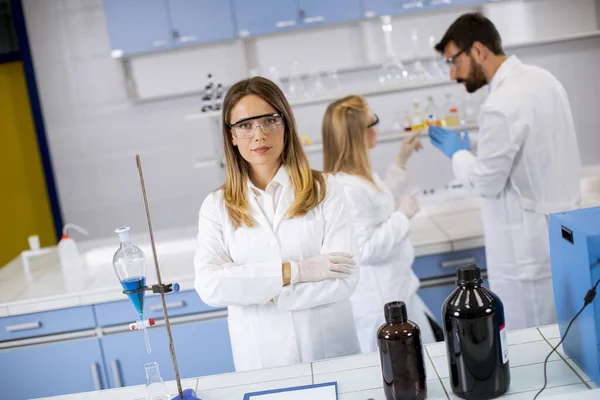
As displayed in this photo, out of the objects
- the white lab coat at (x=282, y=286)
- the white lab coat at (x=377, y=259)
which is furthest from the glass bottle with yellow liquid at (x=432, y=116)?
the white lab coat at (x=282, y=286)

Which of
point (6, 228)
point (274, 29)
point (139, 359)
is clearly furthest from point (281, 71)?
point (6, 228)

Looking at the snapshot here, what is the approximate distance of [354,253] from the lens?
2018 millimetres

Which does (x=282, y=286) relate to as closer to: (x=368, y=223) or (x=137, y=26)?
(x=368, y=223)

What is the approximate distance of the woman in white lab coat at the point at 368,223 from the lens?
8.38 feet

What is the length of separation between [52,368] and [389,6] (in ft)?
8.75

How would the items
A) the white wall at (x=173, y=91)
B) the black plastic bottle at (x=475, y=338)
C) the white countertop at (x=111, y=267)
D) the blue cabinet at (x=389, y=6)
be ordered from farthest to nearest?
the white wall at (x=173, y=91), the blue cabinet at (x=389, y=6), the white countertop at (x=111, y=267), the black plastic bottle at (x=475, y=338)

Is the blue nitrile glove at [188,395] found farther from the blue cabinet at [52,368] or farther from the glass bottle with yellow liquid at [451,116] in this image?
the glass bottle with yellow liquid at [451,116]

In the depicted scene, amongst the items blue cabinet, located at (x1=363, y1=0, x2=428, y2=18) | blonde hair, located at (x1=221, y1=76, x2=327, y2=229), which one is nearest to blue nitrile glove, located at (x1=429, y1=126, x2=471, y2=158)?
blue cabinet, located at (x1=363, y1=0, x2=428, y2=18)

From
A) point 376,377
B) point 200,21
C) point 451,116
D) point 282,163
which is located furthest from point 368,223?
point 200,21

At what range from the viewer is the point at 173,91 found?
4469 mm

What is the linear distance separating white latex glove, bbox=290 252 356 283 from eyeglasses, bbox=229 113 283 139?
15.3 inches

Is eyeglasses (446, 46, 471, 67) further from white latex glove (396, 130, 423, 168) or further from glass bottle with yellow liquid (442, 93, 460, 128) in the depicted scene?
glass bottle with yellow liquid (442, 93, 460, 128)

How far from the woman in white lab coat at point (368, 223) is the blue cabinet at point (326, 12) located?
1.41m

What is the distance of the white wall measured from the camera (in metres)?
4.34
